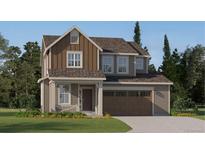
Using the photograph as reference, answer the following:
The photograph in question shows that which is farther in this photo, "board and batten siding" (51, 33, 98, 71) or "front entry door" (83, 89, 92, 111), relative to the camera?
"front entry door" (83, 89, 92, 111)

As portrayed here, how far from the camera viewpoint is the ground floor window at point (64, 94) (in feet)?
120

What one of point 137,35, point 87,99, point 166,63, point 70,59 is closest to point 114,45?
point 70,59

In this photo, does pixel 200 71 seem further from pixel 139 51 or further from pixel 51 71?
pixel 51 71

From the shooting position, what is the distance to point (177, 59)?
A: 53.9 m

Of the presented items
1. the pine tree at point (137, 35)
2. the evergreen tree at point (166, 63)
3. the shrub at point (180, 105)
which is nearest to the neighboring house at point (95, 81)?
the shrub at point (180, 105)

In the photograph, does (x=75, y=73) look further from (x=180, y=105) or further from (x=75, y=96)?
(x=180, y=105)

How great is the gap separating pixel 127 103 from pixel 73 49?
648cm

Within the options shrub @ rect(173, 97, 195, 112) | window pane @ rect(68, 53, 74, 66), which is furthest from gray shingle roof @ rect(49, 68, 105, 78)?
shrub @ rect(173, 97, 195, 112)

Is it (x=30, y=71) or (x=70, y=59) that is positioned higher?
(x=70, y=59)

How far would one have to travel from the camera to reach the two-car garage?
3835 centimetres

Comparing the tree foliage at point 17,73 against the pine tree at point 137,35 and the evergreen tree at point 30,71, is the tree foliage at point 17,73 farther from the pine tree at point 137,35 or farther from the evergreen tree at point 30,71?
the pine tree at point 137,35

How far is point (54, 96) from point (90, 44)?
5.59m

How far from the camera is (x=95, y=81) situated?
1422 inches

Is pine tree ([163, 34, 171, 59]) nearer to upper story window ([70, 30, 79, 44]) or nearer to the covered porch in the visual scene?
the covered porch
